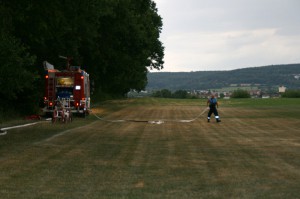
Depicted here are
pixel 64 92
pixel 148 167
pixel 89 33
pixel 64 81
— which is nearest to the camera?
pixel 148 167

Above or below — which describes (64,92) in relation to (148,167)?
above

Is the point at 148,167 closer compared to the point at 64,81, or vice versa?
the point at 148,167

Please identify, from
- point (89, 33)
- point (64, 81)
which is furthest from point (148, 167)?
point (89, 33)

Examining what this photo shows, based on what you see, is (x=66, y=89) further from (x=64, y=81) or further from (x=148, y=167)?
(x=148, y=167)

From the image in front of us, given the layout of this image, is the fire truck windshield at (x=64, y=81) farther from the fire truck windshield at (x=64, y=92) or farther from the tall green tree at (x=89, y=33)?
the tall green tree at (x=89, y=33)

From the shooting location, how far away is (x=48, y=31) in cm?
2448

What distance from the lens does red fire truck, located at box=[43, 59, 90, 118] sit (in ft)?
109

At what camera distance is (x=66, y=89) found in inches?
1334

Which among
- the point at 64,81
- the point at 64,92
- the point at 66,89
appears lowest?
the point at 64,92

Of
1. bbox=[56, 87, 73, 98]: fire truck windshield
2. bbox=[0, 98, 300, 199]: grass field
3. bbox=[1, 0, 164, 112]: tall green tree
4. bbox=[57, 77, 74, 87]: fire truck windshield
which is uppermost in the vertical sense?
bbox=[1, 0, 164, 112]: tall green tree

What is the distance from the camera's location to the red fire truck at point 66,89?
109 ft

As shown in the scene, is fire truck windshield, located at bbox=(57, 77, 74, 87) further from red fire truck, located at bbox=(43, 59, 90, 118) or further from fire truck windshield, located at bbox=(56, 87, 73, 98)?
fire truck windshield, located at bbox=(56, 87, 73, 98)

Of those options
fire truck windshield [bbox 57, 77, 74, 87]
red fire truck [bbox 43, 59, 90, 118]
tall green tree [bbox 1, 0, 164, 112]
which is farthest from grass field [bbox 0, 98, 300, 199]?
fire truck windshield [bbox 57, 77, 74, 87]

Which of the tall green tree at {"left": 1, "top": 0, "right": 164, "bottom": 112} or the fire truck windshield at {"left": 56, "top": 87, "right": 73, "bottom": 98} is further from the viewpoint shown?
the fire truck windshield at {"left": 56, "top": 87, "right": 73, "bottom": 98}
